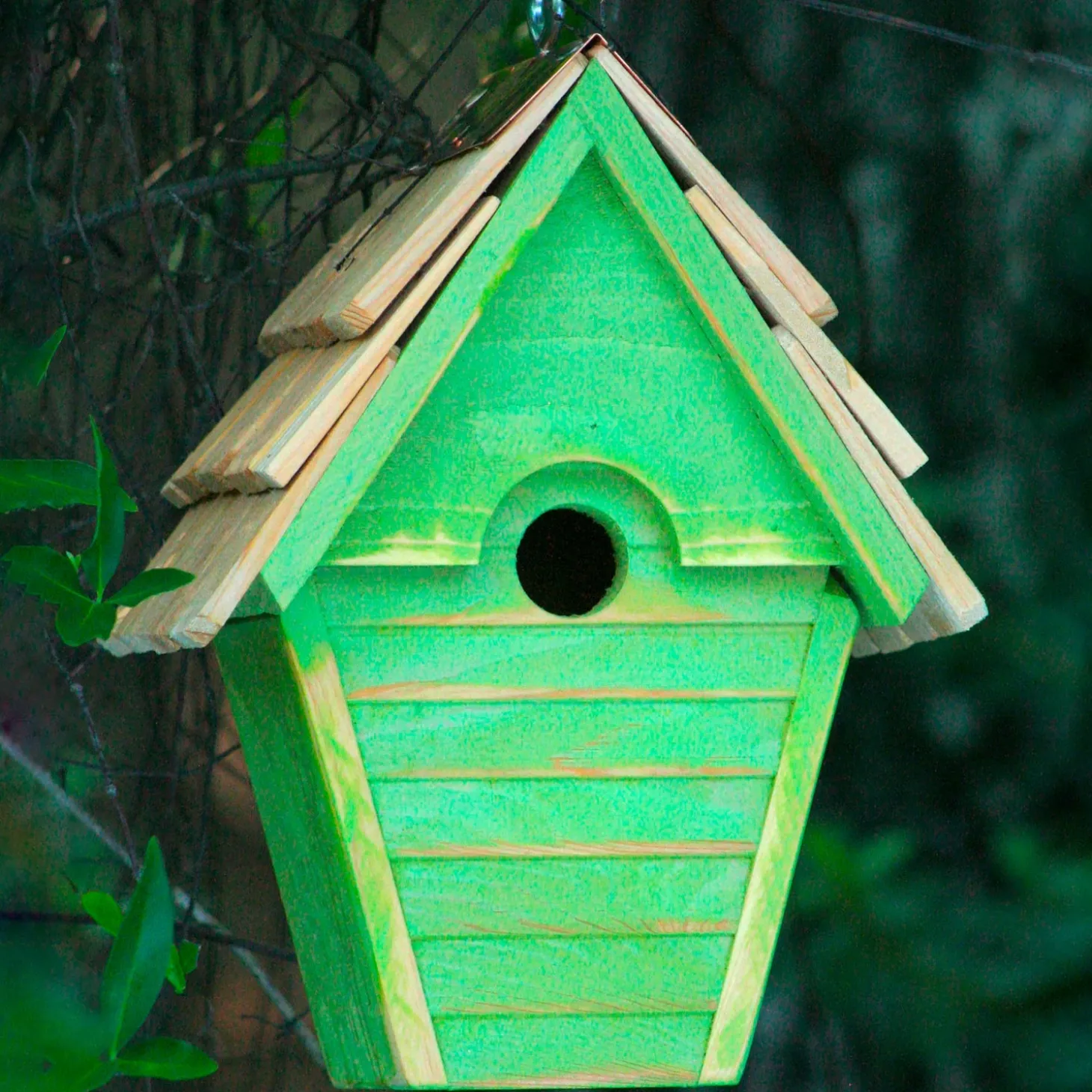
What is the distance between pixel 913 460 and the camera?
124cm

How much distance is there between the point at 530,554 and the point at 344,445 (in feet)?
1.37

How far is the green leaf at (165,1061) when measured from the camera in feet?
3.28

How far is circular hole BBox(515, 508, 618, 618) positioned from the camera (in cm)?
146

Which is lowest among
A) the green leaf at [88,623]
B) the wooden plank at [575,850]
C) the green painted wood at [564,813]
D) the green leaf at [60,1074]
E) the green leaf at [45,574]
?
the green leaf at [60,1074]

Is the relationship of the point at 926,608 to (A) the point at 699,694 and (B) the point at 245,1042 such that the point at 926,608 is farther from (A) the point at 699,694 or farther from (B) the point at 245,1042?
(B) the point at 245,1042

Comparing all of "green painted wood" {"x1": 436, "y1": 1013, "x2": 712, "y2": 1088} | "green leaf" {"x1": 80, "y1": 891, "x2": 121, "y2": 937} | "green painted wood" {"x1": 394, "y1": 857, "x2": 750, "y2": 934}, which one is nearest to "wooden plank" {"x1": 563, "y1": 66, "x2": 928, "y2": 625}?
"green painted wood" {"x1": 394, "y1": 857, "x2": 750, "y2": 934}

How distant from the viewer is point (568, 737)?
1.20 meters

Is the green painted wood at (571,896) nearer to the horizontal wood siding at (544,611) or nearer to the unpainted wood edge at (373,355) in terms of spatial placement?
the horizontal wood siding at (544,611)

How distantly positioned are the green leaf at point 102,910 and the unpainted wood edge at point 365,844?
160 millimetres

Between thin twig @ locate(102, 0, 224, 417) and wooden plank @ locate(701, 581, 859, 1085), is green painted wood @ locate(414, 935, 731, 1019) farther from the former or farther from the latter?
thin twig @ locate(102, 0, 224, 417)

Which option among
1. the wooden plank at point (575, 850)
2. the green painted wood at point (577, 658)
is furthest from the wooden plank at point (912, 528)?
the wooden plank at point (575, 850)

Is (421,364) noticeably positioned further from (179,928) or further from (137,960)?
(179,928)

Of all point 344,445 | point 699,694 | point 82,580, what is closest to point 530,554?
point 699,694

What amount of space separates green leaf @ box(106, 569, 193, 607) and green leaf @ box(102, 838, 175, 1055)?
15 centimetres
